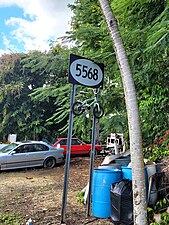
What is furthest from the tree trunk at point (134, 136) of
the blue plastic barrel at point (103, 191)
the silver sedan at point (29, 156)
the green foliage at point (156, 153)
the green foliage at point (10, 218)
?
the silver sedan at point (29, 156)

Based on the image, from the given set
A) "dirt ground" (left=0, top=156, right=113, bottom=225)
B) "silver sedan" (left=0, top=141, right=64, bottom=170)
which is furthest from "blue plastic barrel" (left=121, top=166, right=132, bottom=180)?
"silver sedan" (left=0, top=141, right=64, bottom=170)

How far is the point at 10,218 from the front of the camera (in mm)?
4133

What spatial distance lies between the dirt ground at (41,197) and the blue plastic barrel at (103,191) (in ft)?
0.41

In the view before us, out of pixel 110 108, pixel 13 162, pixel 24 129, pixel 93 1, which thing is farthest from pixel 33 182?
pixel 24 129

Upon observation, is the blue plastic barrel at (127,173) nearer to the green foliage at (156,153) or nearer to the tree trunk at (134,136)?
the tree trunk at (134,136)

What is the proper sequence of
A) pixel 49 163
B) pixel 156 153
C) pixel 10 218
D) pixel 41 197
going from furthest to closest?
pixel 49 163
pixel 156 153
pixel 41 197
pixel 10 218

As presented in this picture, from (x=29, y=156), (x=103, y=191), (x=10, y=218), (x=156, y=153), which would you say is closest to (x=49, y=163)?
(x=29, y=156)

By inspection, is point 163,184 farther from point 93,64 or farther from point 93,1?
point 93,1

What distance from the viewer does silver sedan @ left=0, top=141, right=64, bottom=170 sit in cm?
914

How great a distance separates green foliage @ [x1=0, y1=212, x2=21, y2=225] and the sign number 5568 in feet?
8.53

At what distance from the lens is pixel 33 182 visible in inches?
286

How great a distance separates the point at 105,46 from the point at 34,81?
12.3m

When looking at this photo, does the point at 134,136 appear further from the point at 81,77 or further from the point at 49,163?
the point at 49,163

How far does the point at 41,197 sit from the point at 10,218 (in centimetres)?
135
